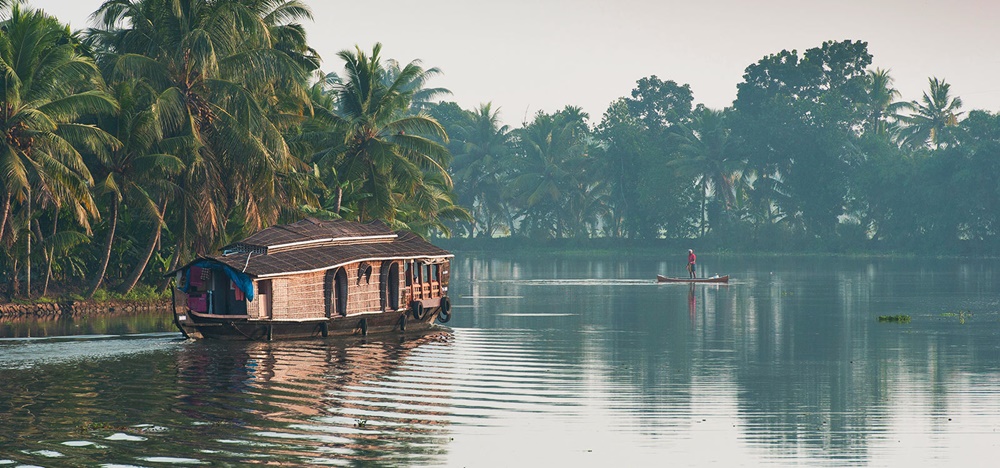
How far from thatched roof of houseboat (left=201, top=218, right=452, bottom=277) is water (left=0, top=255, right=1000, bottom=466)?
2151 millimetres

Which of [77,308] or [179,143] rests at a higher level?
[179,143]

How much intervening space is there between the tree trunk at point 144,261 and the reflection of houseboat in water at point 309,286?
8809 mm

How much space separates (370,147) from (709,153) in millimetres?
58316

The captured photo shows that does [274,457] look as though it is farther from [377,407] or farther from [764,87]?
[764,87]

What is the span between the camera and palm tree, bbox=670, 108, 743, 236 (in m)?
104

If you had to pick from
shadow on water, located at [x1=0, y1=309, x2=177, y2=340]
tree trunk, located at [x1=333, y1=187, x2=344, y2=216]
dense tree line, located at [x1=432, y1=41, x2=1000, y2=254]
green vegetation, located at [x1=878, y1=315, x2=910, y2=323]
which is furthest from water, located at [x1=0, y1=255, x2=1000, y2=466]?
dense tree line, located at [x1=432, y1=41, x2=1000, y2=254]

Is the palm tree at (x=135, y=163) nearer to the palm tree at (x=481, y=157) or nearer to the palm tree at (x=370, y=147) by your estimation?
the palm tree at (x=370, y=147)

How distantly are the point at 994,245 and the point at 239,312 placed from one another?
257 feet

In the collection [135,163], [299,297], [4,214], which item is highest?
[135,163]

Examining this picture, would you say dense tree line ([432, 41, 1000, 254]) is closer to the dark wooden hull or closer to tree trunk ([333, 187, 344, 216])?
tree trunk ([333, 187, 344, 216])

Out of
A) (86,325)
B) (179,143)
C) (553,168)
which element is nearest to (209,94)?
(179,143)

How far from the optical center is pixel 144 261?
145ft

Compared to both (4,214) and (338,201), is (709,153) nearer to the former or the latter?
(338,201)

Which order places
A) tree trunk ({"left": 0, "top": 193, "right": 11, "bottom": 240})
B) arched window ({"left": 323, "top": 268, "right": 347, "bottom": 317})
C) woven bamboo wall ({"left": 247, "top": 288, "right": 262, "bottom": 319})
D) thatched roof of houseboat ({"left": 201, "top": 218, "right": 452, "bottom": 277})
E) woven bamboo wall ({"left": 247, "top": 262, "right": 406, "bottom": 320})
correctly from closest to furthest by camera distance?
1. woven bamboo wall ({"left": 247, "top": 288, "right": 262, "bottom": 319})
2. woven bamboo wall ({"left": 247, "top": 262, "right": 406, "bottom": 320})
3. thatched roof of houseboat ({"left": 201, "top": 218, "right": 452, "bottom": 277})
4. arched window ({"left": 323, "top": 268, "right": 347, "bottom": 317})
5. tree trunk ({"left": 0, "top": 193, "right": 11, "bottom": 240})
